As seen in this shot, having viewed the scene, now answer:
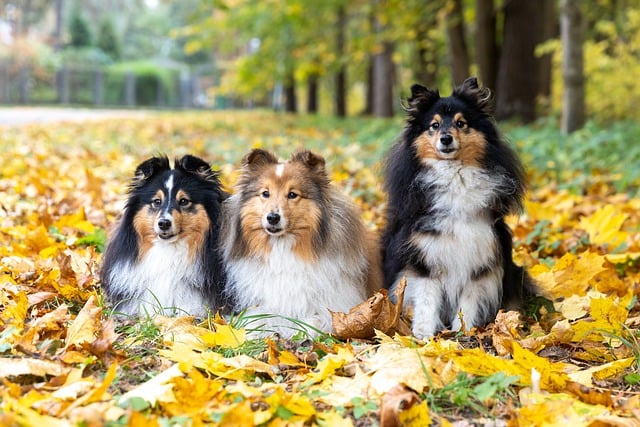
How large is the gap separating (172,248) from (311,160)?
3.37ft

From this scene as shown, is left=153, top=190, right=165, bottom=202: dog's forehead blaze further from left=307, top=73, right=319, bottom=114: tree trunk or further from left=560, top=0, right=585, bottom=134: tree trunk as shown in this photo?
left=307, top=73, right=319, bottom=114: tree trunk

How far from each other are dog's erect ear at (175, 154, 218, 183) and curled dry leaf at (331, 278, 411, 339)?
3.98 feet

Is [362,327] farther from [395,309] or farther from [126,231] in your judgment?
[126,231]

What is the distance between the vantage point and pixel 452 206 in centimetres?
427

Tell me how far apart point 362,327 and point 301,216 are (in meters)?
0.75

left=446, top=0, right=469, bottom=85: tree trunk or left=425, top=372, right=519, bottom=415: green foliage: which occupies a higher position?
left=446, top=0, right=469, bottom=85: tree trunk

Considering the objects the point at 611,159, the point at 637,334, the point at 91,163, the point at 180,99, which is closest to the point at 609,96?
the point at 611,159

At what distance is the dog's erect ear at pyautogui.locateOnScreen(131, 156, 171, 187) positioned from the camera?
4.37 m

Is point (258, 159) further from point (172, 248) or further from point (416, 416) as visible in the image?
point (416, 416)

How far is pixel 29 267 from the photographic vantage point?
4711 mm

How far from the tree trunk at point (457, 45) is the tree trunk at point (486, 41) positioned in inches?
25.8

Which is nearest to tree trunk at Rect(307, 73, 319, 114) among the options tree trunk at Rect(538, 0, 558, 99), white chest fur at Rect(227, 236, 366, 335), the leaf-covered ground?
tree trunk at Rect(538, 0, 558, 99)

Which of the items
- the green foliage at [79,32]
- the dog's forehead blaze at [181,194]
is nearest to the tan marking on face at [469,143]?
the dog's forehead blaze at [181,194]

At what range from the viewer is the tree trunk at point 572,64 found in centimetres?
1012
